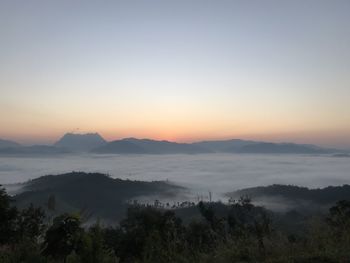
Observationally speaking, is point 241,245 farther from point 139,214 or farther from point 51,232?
point 139,214

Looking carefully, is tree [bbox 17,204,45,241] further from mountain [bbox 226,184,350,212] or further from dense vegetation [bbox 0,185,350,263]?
mountain [bbox 226,184,350,212]

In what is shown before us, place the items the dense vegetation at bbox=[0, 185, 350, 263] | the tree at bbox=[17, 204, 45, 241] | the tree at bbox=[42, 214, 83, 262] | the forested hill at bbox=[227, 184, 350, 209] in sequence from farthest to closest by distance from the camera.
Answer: the forested hill at bbox=[227, 184, 350, 209] < the tree at bbox=[17, 204, 45, 241] < the tree at bbox=[42, 214, 83, 262] < the dense vegetation at bbox=[0, 185, 350, 263]

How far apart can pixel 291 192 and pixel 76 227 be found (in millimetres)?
195778

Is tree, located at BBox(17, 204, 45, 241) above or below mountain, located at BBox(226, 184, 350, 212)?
above

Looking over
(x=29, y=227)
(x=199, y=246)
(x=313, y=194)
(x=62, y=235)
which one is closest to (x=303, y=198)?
(x=313, y=194)

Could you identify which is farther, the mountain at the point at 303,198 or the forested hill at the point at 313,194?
the forested hill at the point at 313,194

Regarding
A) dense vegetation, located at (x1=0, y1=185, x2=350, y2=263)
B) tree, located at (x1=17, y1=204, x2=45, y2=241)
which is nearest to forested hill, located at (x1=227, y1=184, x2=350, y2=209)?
tree, located at (x1=17, y1=204, x2=45, y2=241)

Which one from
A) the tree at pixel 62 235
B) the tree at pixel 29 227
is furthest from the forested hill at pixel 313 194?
the tree at pixel 62 235

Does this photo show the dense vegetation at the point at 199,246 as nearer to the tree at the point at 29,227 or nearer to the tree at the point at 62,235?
the tree at the point at 62,235

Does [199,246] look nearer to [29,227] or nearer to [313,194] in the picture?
[29,227]

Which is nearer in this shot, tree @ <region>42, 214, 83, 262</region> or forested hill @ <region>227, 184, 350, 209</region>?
tree @ <region>42, 214, 83, 262</region>

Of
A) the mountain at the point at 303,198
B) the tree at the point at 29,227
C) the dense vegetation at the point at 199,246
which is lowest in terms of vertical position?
the mountain at the point at 303,198

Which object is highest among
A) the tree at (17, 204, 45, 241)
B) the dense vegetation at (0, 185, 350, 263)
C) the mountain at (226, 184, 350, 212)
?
the dense vegetation at (0, 185, 350, 263)

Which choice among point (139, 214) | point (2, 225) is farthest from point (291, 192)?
point (2, 225)
